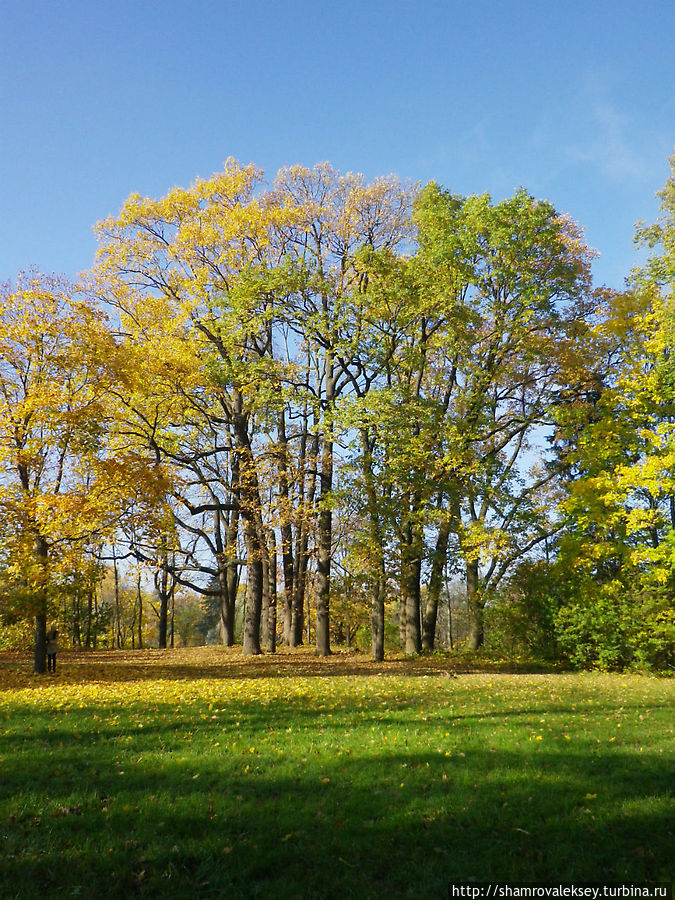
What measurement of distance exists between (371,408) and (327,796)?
13321 mm

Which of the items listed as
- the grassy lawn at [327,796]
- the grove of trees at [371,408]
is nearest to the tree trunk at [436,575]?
the grove of trees at [371,408]

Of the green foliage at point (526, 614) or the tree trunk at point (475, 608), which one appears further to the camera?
the tree trunk at point (475, 608)

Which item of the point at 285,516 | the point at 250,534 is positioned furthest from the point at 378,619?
the point at 250,534

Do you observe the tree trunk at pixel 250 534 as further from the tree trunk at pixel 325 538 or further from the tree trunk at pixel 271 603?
the tree trunk at pixel 271 603

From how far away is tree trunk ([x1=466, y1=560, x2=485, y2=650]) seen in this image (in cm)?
2303

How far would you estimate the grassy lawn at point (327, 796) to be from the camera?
3.95m

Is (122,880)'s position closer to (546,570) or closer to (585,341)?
(546,570)

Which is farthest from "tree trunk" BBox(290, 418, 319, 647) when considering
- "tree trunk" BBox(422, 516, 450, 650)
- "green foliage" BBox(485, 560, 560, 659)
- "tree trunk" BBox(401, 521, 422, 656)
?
"green foliage" BBox(485, 560, 560, 659)

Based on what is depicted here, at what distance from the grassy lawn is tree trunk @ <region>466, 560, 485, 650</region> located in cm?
1275

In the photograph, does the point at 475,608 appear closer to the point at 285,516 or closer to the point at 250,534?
the point at 285,516

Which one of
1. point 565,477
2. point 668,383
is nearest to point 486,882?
point 668,383

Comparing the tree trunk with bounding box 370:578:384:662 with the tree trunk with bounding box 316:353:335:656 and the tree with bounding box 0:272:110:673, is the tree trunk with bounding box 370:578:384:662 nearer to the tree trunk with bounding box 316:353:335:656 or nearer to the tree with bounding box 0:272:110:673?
the tree trunk with bounding box 316:353:335:656

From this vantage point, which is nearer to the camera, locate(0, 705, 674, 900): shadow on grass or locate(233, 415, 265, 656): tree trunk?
locate(0, 705, 674, 900): shadow on grass

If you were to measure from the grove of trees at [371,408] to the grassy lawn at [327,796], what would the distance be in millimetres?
7238
